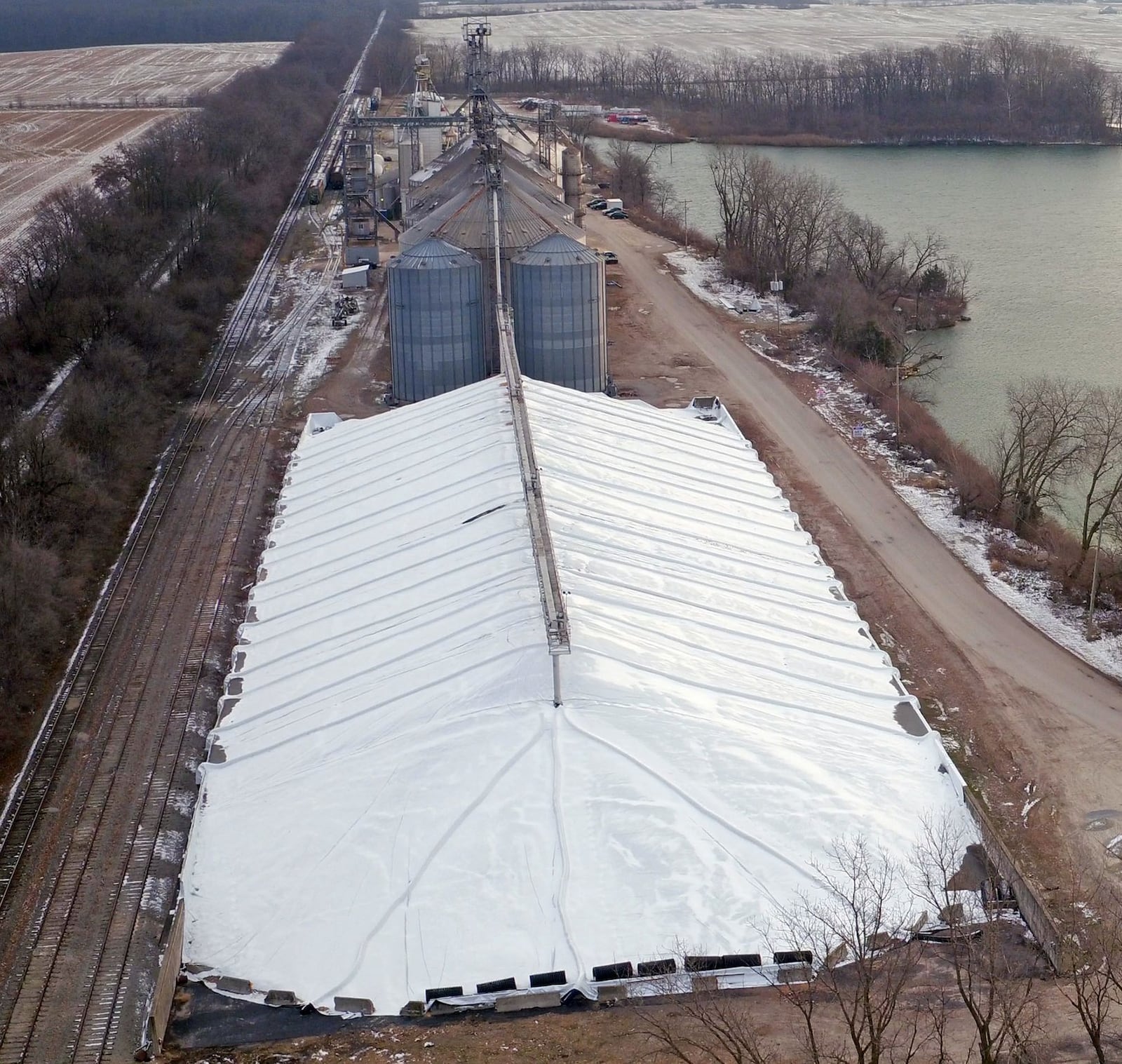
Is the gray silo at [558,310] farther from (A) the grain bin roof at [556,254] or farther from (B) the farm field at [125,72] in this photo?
(B) the farm field at [125,72]

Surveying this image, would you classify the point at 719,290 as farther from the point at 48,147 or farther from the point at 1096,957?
the point at 48,147

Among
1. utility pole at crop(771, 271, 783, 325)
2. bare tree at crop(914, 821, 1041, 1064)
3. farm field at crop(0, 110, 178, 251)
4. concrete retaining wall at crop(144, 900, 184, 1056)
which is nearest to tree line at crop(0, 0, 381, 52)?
farm field at crop(0, 110, 178, 251)

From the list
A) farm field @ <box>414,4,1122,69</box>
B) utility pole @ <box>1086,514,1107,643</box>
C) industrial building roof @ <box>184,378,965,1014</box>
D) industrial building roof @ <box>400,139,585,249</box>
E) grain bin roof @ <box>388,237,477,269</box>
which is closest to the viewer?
industrial building roof @ <box>184,378,965,1014</box>

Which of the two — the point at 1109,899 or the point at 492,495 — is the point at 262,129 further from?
the point at 1109,899

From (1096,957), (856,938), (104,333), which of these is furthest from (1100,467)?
(104,333)

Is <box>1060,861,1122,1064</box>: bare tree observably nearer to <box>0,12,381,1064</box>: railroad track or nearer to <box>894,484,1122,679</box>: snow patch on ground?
<box>894,484,1122,679</box>: snow patch on ground

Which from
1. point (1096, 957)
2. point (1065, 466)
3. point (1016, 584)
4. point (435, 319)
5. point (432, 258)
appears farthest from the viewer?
point (432, 258)

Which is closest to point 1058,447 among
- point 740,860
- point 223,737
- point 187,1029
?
point 740,860

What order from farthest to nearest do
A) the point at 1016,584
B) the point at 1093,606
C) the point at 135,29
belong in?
the point at 135,29
the point at 1016,584
the point at 1093,606
